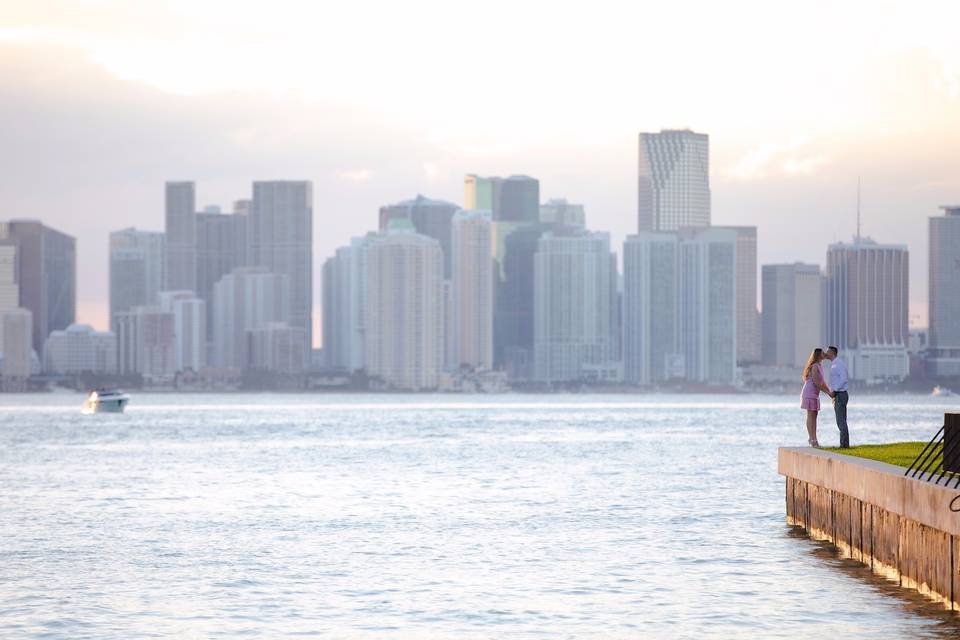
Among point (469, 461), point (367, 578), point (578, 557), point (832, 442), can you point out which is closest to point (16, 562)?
point (367, 578)

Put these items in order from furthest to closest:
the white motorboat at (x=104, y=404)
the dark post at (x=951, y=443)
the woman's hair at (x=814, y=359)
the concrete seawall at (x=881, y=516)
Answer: the white motorboat at (x=104, y=404)
the woman's hair at (x=814, y=359)
the dark post at (x=951, y=443)
the concrete seawall at (x=881, y=516)

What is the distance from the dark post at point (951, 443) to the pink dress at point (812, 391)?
9.77m

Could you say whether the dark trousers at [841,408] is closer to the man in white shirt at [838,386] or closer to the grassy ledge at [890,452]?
the man in white shirt at [838,386]

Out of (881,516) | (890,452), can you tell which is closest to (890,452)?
(890,452)

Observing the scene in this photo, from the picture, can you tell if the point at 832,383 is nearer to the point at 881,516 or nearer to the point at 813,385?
the point at 813,385

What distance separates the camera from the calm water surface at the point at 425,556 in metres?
25.0

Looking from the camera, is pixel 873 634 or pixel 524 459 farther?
pixel 524 459

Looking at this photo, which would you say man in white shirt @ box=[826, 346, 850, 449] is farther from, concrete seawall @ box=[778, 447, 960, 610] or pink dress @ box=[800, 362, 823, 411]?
concrete seawall @ box=[778, 447, 960, 610]

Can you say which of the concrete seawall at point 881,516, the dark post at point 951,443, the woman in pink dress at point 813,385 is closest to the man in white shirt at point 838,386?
the woman in pink dress at point 813,385

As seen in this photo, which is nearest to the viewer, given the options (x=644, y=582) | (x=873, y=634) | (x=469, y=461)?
(x=873, y=634)

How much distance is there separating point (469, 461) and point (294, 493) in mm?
21872

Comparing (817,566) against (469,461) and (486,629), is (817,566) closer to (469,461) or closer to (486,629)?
(486,629)

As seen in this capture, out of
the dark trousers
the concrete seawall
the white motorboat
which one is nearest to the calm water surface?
the concrete seawall

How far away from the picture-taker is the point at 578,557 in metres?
33.0
